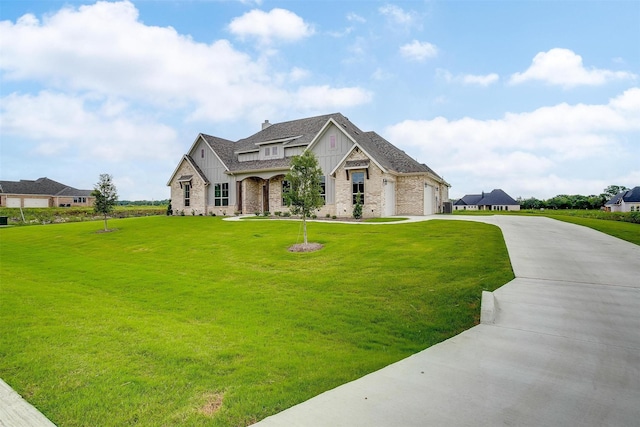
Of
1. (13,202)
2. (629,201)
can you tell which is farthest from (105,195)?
(629,201)

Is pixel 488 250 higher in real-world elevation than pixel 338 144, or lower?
lower

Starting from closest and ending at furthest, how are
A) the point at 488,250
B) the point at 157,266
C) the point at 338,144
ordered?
the point at 488,250 < the point at 157,266 < the point at 338,144

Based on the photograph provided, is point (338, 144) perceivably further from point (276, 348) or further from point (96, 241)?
point (276, 348)

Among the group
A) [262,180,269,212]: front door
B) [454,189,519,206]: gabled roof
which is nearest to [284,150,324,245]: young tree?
[262,180,269,212]: front door

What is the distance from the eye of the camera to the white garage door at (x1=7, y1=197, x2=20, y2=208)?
6222cm

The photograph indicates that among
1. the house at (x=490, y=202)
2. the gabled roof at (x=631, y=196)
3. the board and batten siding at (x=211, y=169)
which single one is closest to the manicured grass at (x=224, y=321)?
the board and batten siding at (x=211, y=169)

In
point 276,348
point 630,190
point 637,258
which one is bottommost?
point 276,348

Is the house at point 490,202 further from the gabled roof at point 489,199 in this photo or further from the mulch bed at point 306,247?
the mulch bed at point 306,247

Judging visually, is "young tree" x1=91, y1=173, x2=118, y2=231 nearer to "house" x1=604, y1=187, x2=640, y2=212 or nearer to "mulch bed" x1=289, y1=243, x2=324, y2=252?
"mulch bed" x1=289, y1=243, x2=324, y2=252

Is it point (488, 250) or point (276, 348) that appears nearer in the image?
point (276, 348)

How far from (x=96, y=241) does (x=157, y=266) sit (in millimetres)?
10400

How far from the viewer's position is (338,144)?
Result: 27.8m

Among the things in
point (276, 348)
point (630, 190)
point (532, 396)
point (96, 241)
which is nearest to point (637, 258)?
point (532, 396)

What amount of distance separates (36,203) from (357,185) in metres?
72.3
